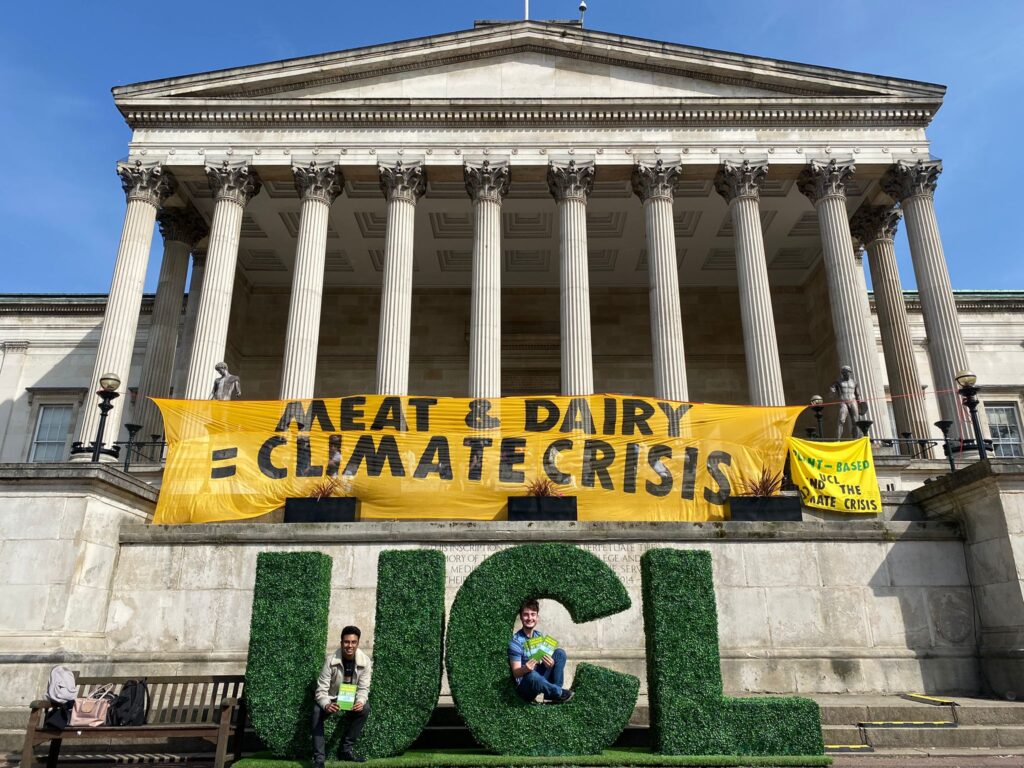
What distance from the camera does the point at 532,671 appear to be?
8750mm

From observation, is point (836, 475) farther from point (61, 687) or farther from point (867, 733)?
point (61, 687)

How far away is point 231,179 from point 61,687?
66.1 feet

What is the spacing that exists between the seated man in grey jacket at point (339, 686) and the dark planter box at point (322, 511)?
19.5 ft

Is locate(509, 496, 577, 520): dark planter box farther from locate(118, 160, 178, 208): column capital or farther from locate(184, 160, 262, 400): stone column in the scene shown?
locate(118, 160, 178, 208): column capital

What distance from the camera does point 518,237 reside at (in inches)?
1244

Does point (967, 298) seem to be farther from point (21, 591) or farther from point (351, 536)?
point (21, 591)

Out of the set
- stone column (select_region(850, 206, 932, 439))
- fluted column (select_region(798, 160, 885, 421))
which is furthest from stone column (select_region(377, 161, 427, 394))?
stone column (select_region(850, 206, 932, 439))

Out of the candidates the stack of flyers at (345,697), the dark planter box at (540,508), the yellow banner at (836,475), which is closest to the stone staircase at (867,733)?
the stack of flyers at (345,697)

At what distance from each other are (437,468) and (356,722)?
7407 mm

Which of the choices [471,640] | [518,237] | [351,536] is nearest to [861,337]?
[518,237]

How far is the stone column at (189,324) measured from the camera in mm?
27142

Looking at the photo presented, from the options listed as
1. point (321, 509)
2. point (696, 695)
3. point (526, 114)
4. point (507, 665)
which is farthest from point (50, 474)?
point (526, 114)

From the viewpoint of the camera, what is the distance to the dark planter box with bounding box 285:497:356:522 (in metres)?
14.7

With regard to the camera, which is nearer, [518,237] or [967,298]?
[518,237]
